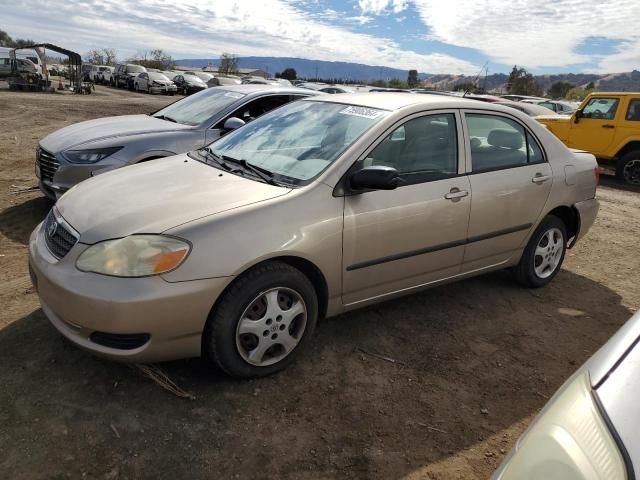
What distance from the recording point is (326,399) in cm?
283

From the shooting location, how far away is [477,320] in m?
3.93

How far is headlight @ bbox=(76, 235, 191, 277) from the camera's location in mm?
2496

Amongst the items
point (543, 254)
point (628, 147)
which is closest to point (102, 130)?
point (543, 254)

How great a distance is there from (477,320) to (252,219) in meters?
2.12

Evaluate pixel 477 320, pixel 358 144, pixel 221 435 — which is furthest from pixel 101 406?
pixel 477 320

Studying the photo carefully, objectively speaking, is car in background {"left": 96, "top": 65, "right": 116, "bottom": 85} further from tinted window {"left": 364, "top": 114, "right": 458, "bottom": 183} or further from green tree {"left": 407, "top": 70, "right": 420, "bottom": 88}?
tinted window {"left": 364, "top": 114, "right": 458, "bottom": 183}

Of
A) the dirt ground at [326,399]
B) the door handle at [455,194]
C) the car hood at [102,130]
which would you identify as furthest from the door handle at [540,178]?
the car hood at [102,130]

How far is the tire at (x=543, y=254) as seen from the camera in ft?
14.4

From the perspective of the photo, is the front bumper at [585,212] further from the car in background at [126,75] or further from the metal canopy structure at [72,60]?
the car in background at [126,75]

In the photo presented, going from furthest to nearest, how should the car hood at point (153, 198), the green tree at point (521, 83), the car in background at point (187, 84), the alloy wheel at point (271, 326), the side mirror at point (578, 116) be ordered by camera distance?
the green tree at point (521, 83) < the car in background at point (187, 84) < the side mirror at point (578, 116) < the alloy wheel at point (271, 326) < the car hood at point (153, 198)

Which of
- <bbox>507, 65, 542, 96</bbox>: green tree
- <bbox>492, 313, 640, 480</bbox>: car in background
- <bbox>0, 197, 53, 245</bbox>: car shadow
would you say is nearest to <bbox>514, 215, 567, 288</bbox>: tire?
<bbox>492, 313, 640, 480</bbox>: car in background

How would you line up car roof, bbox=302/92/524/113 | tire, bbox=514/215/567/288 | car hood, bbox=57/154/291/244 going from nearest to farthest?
car hood, bbox=57/154/291/244 < car roof, bbox=302/92/524/113 < tire, bbox=514/215/567/288

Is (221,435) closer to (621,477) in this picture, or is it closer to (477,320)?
(621,477)

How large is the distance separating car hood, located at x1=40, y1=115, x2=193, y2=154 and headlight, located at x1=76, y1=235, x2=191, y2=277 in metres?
3.10
